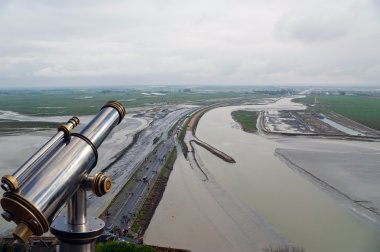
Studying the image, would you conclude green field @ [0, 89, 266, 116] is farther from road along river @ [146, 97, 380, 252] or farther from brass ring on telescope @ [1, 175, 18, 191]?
brass ring on telescope @ [1, 175, 18, 191]

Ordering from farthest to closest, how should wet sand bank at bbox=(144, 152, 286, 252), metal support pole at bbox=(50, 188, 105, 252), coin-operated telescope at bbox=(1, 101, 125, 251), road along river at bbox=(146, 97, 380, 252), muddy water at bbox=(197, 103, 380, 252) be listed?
1. muddy water at bbox=(197, 103, 380, 252)
2. road along river at bbox=(146, 97, 380, 252)
3. wet sand bank at bbox=(144, 152, 286, 252)
4. metal support pole at bbox=(50, 188, 105, 252)
5. coin-operated telescope at bbox=(1, 101, 125, 251)

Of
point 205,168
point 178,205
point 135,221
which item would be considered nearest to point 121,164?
point 205,168

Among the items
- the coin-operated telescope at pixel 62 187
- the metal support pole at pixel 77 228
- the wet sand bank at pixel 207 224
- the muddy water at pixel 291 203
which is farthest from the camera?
the muddy water at pixel 291 203

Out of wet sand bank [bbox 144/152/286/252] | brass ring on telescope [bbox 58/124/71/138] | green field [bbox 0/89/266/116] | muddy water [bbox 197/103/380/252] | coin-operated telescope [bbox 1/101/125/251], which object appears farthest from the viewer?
green field [bbox 0/89/266/116]

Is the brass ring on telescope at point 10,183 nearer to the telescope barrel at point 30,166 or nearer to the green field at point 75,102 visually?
the telescope barrel at point 30,166

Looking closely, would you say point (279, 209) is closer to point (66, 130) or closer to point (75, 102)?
point (66, 130)

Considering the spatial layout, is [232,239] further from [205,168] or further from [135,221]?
[205,168]

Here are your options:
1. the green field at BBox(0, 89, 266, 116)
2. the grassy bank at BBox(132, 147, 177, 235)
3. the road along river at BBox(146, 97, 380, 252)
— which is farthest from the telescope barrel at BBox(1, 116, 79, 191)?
the green field at BBox(0, 89, 266, 116)

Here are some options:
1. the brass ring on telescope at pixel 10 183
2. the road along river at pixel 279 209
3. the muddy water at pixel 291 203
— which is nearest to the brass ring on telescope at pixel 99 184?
the brass ring on telescope at pixel 10 183
